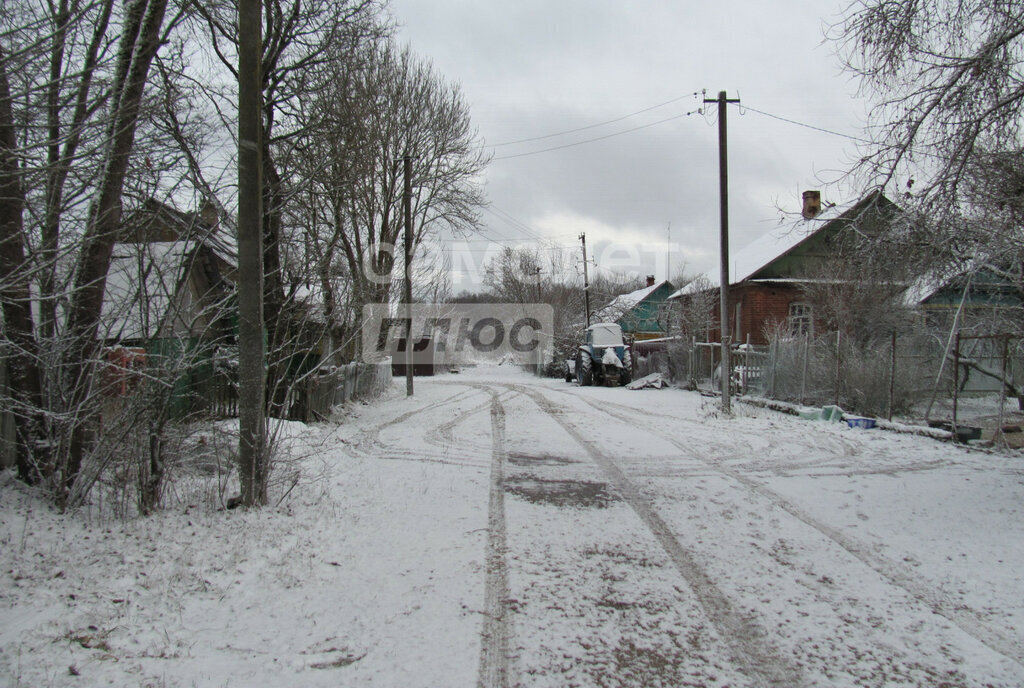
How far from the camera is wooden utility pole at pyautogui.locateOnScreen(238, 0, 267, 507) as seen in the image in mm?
5625

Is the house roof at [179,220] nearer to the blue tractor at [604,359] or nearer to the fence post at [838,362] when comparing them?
the fence post at [838,362]

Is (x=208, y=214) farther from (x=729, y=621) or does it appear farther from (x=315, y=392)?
(x=315, y=392)

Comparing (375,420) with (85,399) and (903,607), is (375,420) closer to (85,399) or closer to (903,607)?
(85,399)

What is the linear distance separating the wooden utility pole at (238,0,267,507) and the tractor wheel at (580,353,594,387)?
2062 cm

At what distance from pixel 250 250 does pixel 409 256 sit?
1651cm

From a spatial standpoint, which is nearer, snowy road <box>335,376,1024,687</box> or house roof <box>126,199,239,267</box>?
snowy road <box>335,376,1024,687</box>

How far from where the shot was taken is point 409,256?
72.1ft

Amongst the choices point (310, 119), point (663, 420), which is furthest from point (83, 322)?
point (663, 420)

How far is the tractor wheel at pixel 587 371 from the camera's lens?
25.8 metres

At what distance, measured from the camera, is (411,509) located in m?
6.30

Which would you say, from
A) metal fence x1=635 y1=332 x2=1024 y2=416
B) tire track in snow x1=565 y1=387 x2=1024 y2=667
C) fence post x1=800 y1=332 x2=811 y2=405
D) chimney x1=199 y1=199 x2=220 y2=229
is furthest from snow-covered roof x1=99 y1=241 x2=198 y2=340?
fence post x1=800 y1=332 x2=811 y2=405

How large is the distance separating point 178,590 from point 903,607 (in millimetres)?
4693

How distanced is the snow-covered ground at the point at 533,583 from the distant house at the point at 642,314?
2550cm

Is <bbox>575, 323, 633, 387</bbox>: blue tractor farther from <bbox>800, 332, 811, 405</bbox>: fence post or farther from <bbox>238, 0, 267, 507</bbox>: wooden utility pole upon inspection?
<bbox>238, 0, 267, 507</bbox>: wooden utility pole
